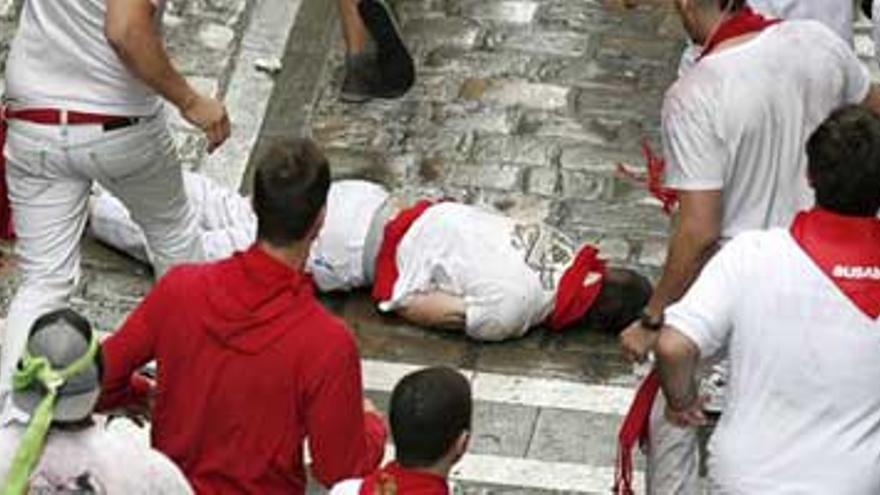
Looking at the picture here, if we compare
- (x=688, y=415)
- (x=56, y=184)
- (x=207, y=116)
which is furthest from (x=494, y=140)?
(x=688, y=415)

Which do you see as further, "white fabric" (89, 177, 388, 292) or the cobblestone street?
"white fabric" (89, 177, 388, 292)

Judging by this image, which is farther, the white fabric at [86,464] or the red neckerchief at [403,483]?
the red neckerchief at [403,483]

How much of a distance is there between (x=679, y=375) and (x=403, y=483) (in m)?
1.09

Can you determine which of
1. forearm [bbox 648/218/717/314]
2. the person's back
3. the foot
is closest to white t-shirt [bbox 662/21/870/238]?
forearm [bbox 648/218/717/314]

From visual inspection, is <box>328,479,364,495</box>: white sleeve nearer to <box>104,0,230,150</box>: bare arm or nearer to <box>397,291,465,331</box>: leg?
<box>104,0,230,150</box>: bare arm

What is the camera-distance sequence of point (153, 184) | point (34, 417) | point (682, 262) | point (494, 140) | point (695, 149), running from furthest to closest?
point (494, 140)
point (153, 184)
point (682, 262)
point (695, 149)
point (34, 417)

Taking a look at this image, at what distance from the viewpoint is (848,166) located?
20.9ft

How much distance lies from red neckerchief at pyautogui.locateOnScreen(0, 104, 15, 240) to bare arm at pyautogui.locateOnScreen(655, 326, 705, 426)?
109 inches

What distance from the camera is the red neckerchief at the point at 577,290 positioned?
975 centimetres

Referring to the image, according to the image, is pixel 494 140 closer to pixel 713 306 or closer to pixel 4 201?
pixel 4 201

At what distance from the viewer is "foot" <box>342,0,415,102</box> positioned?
11.5 meters

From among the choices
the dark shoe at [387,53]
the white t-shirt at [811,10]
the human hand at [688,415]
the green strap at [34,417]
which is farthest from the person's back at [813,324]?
the dark shoe at [387,53]

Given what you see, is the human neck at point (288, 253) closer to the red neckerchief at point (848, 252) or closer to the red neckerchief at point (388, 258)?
the red neckerchief at point (848, 252)

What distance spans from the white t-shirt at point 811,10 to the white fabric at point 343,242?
6.53 ft
